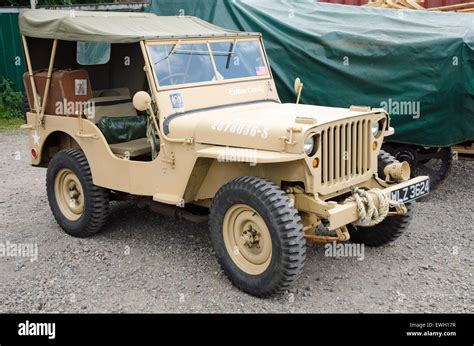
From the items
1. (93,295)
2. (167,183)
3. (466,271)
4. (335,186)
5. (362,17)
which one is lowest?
(93,295)

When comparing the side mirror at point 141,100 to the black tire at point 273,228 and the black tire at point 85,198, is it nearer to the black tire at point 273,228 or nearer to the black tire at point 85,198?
the black tire at point 273,228

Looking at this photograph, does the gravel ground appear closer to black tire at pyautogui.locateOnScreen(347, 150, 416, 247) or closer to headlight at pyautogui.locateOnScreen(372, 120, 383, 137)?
black tire at pyautogui.locateOnScreen(347, 150, 416, 247)

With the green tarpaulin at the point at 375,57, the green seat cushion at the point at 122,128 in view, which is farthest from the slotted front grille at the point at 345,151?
the green tarpaulin at the point at 375,57

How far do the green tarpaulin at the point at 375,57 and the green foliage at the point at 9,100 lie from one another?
5.77 metres

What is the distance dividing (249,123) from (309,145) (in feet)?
1.73

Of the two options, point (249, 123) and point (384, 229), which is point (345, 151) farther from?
point (384, 229)

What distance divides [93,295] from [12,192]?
11.4 ft

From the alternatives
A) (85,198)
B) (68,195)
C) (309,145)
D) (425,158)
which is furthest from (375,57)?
(68,195)

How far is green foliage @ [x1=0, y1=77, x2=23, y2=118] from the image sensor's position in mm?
12602

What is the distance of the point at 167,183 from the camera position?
481cm

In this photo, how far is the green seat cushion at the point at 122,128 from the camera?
18.3 ft

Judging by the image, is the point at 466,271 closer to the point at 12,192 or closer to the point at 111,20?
the point at 111,20

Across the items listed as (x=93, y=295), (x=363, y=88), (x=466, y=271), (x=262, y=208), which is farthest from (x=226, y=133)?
(x=363, y=88)

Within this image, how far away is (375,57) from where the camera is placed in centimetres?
687
